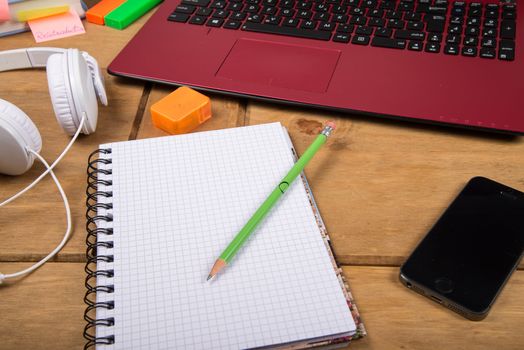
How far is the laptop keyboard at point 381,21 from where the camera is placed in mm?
703

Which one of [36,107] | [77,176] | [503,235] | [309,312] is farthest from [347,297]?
[36,107]

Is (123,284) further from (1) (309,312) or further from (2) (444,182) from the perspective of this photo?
(2) (444,182)

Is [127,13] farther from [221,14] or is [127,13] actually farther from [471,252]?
[471,252]

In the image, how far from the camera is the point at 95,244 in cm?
50

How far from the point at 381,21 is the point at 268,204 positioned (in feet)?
1.28

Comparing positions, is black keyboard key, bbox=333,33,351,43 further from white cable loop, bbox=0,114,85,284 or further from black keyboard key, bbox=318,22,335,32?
white cable loop, bbox=0,114,85,284

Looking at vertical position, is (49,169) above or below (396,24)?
below

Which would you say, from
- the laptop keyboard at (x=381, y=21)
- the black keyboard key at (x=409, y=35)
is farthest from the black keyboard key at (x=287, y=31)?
the black keyboard key at (x=409, y=35)

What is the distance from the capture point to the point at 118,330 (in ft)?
1.40

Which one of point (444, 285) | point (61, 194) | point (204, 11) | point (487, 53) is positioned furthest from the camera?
point (204, 11)

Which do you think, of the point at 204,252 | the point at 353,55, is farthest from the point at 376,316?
the point at 353,55

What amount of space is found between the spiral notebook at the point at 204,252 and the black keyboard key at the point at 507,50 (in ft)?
1.06

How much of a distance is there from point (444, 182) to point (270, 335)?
0.28 m

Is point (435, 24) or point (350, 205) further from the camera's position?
point (435, 24)
